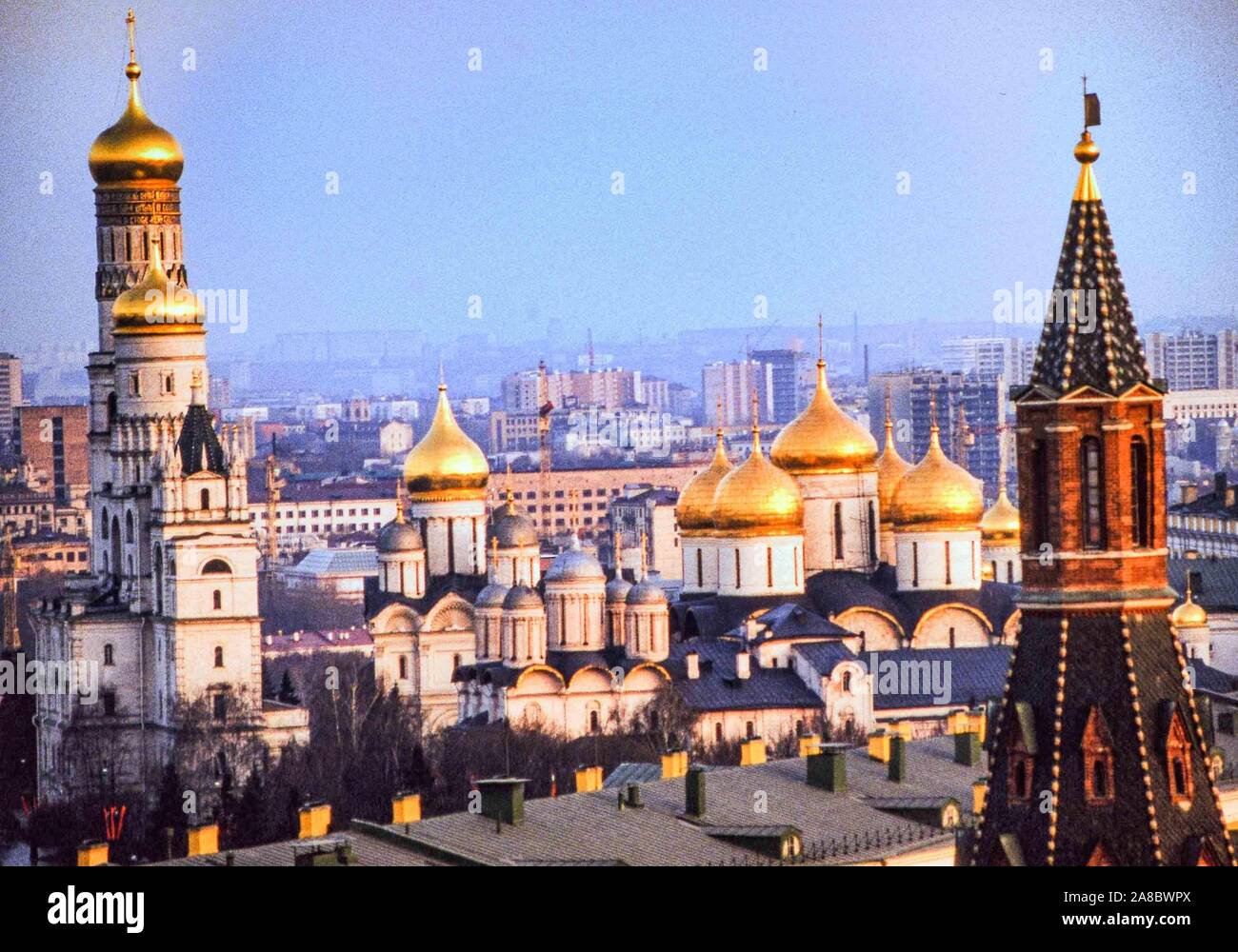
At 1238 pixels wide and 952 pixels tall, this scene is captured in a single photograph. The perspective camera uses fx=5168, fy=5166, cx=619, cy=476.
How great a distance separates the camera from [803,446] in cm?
4738

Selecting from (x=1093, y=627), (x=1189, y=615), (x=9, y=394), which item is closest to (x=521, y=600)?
(x=1189, y=615)

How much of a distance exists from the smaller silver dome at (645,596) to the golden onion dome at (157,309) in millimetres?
4352

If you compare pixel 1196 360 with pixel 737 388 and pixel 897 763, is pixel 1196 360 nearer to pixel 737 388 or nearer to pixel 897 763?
pixel 737 388

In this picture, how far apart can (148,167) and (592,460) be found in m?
46.2

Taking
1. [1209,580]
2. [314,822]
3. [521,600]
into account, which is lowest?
[314,822]

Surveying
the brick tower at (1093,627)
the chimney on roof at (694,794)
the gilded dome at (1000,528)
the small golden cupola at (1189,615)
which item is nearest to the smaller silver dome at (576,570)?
the small golden cupola at (1189,615)

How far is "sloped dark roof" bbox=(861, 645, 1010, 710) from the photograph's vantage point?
44156 mm

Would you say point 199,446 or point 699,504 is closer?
point 199,446

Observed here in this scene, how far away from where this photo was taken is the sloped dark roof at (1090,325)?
20156 millimetres

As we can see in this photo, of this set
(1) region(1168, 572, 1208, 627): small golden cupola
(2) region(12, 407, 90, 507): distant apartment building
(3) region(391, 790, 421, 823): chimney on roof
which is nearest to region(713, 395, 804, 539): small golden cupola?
(1) region(1168, 572, 1208, 627): small golden cupola

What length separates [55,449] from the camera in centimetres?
5384

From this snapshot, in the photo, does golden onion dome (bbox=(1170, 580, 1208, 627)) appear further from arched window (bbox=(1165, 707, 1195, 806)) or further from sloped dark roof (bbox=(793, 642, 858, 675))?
arched window (bbox=(1165, 707, 1195, 806))

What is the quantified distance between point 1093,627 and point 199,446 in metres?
24.3
